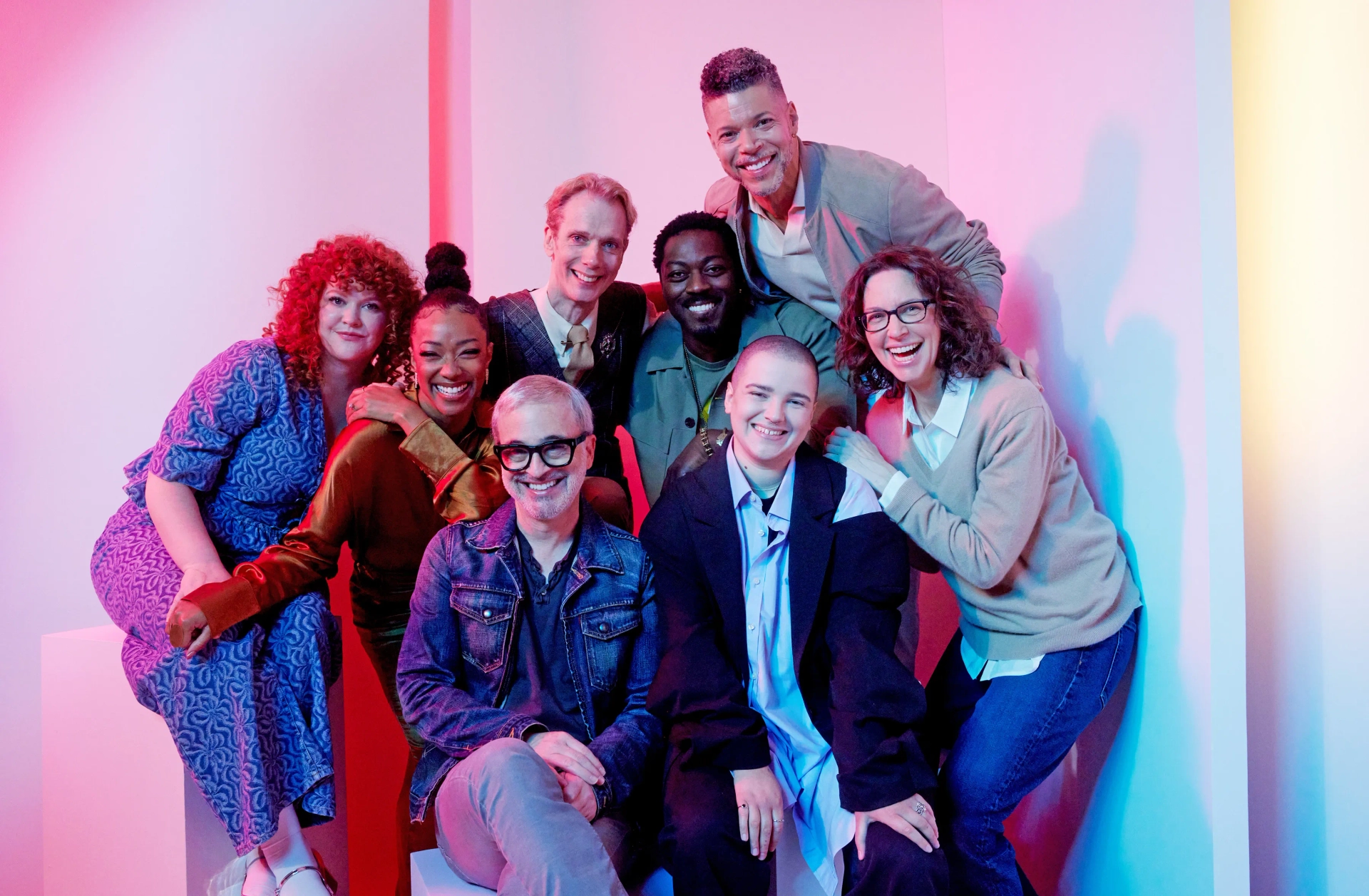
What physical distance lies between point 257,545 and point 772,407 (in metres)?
1.63

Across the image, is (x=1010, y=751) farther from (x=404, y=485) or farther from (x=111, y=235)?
(x=111, y=235)

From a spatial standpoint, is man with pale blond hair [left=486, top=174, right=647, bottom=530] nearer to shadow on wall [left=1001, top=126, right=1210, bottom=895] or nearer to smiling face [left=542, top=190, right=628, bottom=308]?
smiling face [left=542, top=190, right=628, bottom=308]

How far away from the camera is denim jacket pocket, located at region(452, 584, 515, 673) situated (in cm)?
245

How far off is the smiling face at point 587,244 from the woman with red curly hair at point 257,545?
51cm

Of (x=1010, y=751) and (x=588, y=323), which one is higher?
(x=588, y=323)

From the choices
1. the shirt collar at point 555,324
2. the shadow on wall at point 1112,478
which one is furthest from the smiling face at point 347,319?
the shadow on wall at point 1112,478

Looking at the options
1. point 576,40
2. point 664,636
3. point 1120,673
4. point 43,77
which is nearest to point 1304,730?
point 1120,673

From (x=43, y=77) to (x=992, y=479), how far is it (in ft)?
12.0

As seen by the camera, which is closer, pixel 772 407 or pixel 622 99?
pixel 772 407

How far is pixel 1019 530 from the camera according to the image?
2.44 m

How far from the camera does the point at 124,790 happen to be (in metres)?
2.84

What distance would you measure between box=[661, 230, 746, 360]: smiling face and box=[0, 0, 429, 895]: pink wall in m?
1.73

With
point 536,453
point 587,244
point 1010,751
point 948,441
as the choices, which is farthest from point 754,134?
point 1010,751

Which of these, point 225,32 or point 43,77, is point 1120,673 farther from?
point 43,77
